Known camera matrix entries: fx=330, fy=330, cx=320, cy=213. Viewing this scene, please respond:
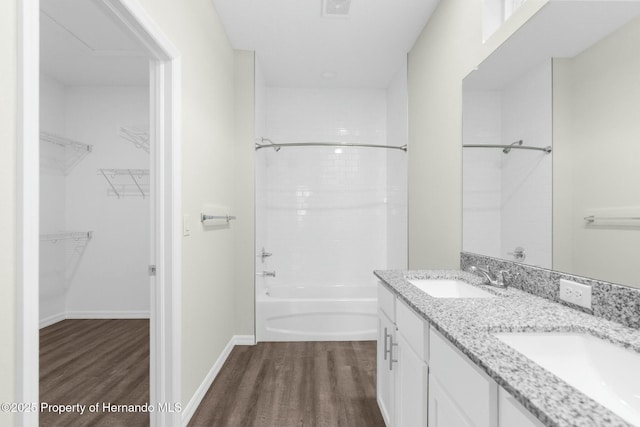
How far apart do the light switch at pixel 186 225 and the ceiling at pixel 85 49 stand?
109 cm

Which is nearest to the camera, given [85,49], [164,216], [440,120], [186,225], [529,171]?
[529,171]

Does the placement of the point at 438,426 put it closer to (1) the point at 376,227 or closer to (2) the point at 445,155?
(2) the point at 445,155

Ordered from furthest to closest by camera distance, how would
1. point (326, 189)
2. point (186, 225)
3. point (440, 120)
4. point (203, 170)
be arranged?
point (326, 189) → point (440, 120) → point (203, 170) → point (186, 225)

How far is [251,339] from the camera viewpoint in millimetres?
3055

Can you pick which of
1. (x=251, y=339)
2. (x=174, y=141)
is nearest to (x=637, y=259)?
(x=174, y=141)

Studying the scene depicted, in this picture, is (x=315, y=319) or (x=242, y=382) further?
(x=315, y=319)

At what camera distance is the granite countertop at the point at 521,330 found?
0.57m

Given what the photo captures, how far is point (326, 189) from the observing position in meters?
3.96

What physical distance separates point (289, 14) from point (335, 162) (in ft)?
5.85

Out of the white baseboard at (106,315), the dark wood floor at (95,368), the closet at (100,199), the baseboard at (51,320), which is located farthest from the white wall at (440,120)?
the baseboard at (51,320)

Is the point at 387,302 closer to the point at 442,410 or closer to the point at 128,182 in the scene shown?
the point at 442,410

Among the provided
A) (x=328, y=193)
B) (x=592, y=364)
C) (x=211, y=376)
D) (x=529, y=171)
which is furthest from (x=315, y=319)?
(x=592, y=364)

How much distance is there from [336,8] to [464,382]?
2453 mm

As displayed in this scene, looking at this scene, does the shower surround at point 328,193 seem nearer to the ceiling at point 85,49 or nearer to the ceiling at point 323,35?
the ceiling at point 323,35
